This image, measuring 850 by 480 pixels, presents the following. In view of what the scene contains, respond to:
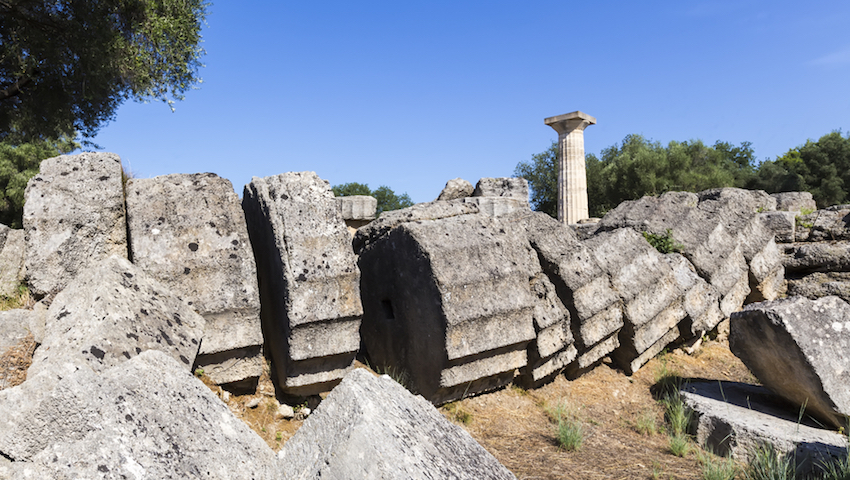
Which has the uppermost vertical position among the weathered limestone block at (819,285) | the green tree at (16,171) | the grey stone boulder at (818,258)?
the green tree at (16,171)

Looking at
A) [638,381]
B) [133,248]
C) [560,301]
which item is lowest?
[638,381]

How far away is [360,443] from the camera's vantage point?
2.00 meters

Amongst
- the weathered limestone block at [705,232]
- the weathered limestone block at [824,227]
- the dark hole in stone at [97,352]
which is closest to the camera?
the dark hole in stone at [97,352]

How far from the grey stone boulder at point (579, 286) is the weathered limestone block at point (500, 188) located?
14.7 feet

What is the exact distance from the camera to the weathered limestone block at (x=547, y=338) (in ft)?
14.0

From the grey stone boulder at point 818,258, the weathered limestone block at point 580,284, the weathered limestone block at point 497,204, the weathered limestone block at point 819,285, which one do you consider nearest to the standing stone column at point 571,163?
the weathered limestone block at point 497,204

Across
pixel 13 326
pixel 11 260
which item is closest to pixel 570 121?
pixel 11 260

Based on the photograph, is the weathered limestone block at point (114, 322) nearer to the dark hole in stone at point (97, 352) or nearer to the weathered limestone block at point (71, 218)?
the dark hole in stone at point (97, 352)

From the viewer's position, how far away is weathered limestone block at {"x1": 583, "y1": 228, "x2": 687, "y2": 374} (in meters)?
4.95

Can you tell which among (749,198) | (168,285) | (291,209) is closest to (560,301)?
(291,209)

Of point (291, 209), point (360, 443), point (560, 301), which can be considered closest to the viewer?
point (360, 443)

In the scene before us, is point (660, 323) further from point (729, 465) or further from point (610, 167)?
point (610, 167)

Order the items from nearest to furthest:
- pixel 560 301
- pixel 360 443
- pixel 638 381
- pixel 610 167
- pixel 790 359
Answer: pixel 360 443 → pixel 790 359 → pixel 560 301 → pixel 638 381 → pixel 610 167

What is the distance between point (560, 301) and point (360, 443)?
9.37 ft
